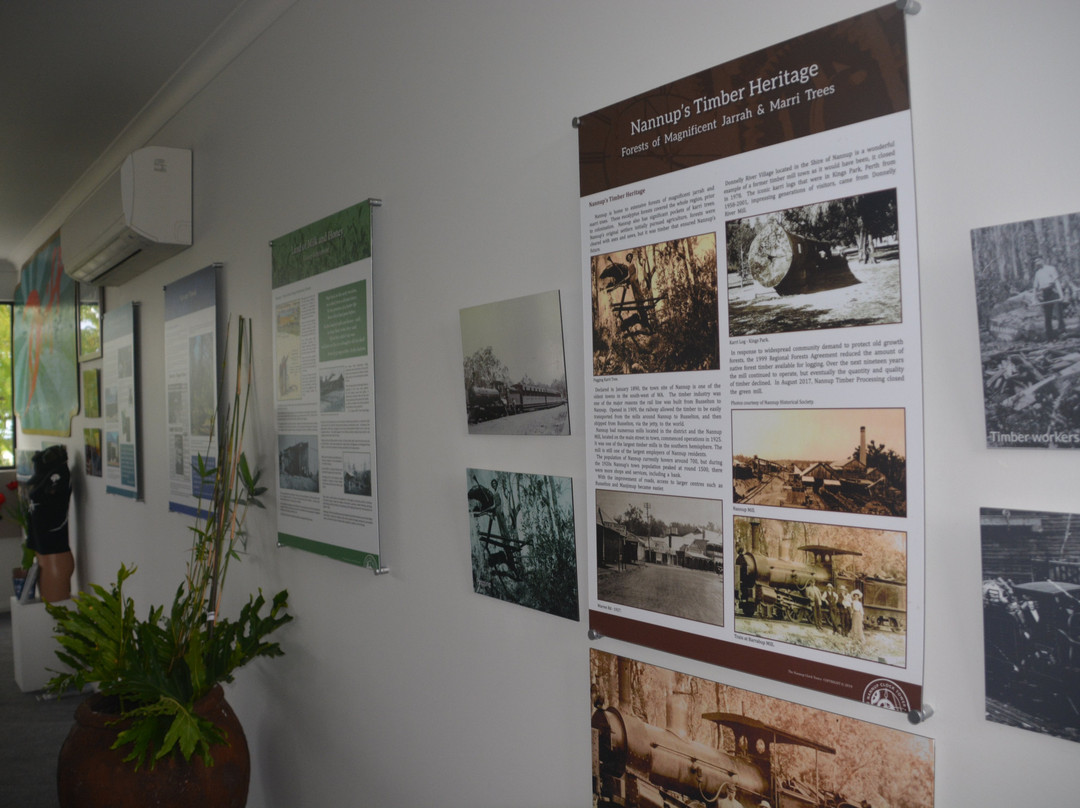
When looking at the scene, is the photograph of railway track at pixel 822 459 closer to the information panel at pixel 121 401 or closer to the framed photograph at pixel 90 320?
the information panel at pixel 121 401

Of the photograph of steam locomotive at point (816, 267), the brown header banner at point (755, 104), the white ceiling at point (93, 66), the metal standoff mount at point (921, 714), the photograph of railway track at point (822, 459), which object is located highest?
the white ceiling at point (93, 66)

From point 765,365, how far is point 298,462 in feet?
5.95

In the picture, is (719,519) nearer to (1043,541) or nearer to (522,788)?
(1043,541)

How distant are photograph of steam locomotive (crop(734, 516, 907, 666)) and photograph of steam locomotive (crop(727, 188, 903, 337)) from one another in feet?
1.02

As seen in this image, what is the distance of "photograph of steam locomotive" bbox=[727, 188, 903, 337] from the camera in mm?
1049

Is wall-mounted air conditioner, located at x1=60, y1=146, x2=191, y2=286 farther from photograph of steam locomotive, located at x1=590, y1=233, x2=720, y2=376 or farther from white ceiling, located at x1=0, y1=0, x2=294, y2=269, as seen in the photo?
photograph of steam locomotive, located at x1=590, y1=233, x2=720, y2=376

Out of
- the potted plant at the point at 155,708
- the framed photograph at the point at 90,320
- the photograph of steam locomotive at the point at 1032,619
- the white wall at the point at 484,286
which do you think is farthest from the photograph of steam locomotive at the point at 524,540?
the framed photograph at the point at 90,320

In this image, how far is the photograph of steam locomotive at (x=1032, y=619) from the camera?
886 millimetres

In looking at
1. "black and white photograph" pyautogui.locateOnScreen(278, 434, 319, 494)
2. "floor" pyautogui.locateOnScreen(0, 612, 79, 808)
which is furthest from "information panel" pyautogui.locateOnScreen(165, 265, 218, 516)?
"floor" pyautogui.locateOnScreen(0, 612, 79, 808)

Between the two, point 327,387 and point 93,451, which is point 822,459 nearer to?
point 327,387

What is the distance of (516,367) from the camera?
5.42 feet

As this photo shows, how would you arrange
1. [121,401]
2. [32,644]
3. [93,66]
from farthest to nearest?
1. [32,644]
2. [121,401]
3. [93,66]

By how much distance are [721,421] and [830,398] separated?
195 mm

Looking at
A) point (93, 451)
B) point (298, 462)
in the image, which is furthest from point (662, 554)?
point (93, 451)
